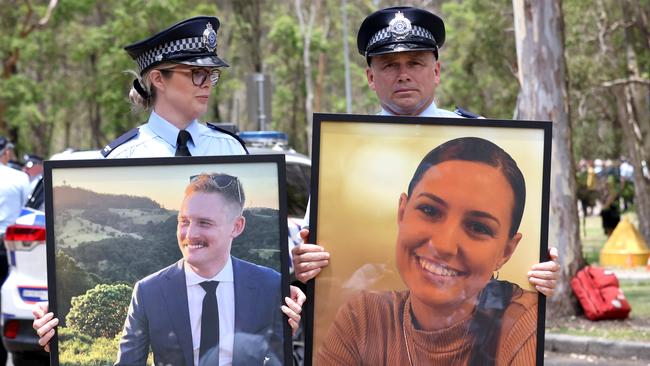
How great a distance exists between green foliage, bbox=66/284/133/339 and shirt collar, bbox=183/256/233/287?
19 centimetres

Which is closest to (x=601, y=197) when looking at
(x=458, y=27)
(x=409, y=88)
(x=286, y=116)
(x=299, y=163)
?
(x=458, y=27)

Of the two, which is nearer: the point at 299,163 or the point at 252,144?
the point at 299,163

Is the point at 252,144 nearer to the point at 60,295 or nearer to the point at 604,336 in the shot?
the point at 604,336

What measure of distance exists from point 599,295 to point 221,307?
30.2 ft

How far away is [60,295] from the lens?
3748 millimetres

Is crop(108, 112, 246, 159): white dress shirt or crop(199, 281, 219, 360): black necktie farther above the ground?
crop(108, 112, 246, 159): white dress shirt

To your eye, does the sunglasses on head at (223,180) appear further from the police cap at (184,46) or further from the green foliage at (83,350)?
Result: the green foliage at (83,350)

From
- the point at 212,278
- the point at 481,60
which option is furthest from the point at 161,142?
the point at 481,60

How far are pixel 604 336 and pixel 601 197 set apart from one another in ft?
82.0

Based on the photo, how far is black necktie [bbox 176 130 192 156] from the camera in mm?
4133

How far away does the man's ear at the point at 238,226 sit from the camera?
3834 millimetres

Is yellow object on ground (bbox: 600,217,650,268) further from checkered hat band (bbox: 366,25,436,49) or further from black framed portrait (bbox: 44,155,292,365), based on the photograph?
black framed portrait (bbox: 44,155,292,365)

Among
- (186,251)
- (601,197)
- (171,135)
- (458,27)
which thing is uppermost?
(458,27)

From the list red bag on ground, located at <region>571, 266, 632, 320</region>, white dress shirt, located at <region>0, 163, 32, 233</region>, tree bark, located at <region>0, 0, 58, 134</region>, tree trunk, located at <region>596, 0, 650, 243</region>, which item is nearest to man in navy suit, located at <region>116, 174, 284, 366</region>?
white dress shirt, located at <region>0, 163, 32, 233</region>
